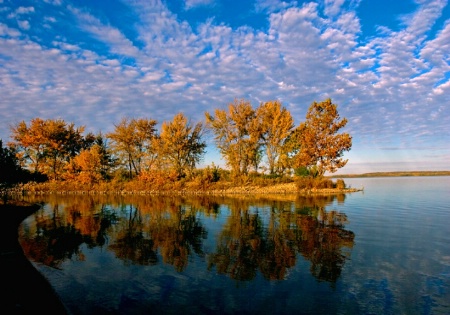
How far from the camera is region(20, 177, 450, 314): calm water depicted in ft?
29.5

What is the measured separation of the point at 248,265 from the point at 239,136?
50.5 meters

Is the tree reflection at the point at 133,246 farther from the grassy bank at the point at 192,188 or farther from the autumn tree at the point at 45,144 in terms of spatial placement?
the autumn tree at the point at 45,144

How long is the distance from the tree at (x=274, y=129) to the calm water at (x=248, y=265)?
39734 mm

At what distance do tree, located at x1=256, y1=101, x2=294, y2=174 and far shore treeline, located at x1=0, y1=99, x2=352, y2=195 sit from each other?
203 mm

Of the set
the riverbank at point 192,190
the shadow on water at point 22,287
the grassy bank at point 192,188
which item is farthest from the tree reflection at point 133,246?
the grassy bank at point 192,188

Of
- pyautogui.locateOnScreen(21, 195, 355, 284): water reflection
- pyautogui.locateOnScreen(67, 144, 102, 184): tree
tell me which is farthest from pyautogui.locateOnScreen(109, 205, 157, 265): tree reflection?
pyautogui.locateOnScreen(67, 144, 102, 184): tree

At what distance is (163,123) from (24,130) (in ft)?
104

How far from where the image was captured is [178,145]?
61.1 meters

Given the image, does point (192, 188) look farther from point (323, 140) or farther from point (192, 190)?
point (323, 140)

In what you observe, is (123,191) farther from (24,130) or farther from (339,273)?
(339,273)

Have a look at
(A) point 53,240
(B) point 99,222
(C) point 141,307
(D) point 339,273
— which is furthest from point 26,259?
(D) point 339,273

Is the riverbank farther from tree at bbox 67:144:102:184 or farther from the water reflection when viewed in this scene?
the water reflection

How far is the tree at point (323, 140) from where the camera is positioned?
55.5 m

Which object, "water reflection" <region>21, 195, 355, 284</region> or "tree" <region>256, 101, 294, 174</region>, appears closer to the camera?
"water reflection" <region>21, 195, 355, 284</region>
